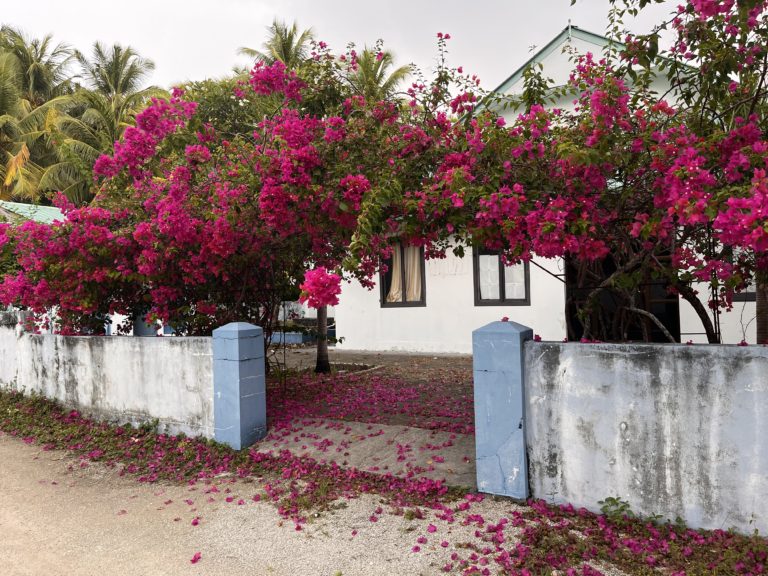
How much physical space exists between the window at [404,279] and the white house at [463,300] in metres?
0.02

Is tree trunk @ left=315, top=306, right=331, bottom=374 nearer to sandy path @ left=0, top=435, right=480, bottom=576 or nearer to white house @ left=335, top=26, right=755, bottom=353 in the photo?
white house @ left=335, top=26, right=755, bottom=353

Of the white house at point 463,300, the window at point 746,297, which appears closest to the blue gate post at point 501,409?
the white house at point 463,300

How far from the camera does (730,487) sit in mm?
3785

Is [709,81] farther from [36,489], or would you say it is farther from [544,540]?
[36,489]

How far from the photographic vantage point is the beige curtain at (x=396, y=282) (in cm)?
1436

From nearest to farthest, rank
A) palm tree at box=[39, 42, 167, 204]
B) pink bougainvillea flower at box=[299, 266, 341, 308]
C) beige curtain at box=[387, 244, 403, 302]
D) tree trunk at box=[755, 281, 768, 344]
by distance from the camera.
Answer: pink bougainvillea flower at box=[299, 266, 341, 308], tree trunk at box=[755, 281, 768, 344], beige curtain at box=[387, 244, 403, 302], palm tree at box=[39, 42, 167, 204]

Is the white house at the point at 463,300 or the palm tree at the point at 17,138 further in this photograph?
the palm tree at the point at 17,138

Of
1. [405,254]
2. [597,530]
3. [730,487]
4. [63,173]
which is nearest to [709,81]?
[730,487]

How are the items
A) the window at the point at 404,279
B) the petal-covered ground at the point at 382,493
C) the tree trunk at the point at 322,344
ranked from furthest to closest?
the window at the point at 404,279, the tree trunk at the point at 322,344, the petal-covered ground at the point at 382,493

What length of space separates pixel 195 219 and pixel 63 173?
19.8 m

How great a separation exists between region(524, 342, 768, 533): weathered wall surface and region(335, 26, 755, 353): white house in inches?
282

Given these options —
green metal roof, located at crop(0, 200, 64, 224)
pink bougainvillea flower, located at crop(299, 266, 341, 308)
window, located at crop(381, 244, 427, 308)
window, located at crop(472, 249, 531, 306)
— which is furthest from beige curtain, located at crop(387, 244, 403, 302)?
pink bougainvillea flower, located at crop(299, 266, 341, 308)

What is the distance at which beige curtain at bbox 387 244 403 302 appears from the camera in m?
14.4

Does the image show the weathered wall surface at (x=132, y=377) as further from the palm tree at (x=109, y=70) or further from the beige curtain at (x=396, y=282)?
the palm tree at (x=109, y=70)
